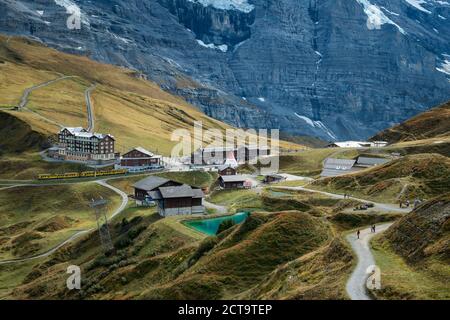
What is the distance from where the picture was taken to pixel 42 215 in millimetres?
127438

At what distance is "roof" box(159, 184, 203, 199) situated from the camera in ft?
340

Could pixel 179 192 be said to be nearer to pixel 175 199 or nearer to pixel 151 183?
pixel 175 199

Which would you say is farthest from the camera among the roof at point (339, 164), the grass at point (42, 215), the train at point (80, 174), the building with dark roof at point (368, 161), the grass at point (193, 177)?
the train at point (80, 174)

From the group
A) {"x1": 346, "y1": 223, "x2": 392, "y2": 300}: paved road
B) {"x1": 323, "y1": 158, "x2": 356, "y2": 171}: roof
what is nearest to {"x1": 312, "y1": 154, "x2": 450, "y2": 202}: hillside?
{"x1": 323, "y1": 158, "x2": 356, "y2": 171}: roof

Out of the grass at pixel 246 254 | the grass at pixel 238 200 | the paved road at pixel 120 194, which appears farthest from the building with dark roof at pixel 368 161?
the grass at pixel 246 254

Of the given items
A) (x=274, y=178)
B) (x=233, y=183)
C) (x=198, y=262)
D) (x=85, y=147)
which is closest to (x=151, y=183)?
(x=233, y=183)

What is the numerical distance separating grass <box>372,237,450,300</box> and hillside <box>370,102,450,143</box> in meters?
135

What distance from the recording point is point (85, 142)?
6501 inches

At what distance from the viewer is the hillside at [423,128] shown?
178750 mm

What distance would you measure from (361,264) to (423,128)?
14914 centimetres

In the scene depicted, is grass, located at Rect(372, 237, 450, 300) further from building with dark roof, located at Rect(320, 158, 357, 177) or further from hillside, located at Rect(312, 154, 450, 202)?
building with dark roof, located at Rect(320, 158, 357, 177)

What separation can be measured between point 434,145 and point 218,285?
102381 mm

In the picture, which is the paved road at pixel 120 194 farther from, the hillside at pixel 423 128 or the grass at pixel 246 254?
the hillside at pixel 423 128
